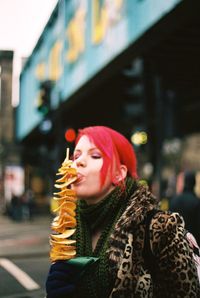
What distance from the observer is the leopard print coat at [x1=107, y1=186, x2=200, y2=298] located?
2688mm

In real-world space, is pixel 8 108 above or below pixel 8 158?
above

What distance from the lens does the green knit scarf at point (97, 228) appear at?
2.73 metres

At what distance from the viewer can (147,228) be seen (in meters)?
2.78

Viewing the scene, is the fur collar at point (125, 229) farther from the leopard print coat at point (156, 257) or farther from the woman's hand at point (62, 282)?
the woman's hand at point (62, 282)

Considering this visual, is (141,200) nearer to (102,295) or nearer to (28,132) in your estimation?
(102,295)

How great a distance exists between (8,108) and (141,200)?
2318 inches

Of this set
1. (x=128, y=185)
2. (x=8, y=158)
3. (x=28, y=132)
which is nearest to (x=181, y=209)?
(x=128, y=185)

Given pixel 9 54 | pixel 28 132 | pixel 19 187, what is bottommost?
pixel 19 187

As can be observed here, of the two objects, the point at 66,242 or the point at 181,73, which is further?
the point at 181,73

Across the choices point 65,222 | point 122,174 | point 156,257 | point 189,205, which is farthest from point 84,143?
point 189,205

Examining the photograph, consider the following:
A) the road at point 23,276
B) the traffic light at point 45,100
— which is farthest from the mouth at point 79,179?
the traffic light at point 45,100

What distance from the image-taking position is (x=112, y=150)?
9.48 feet

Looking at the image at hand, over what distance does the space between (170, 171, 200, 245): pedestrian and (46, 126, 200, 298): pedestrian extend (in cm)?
468

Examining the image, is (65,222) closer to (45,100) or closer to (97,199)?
(97,199)
